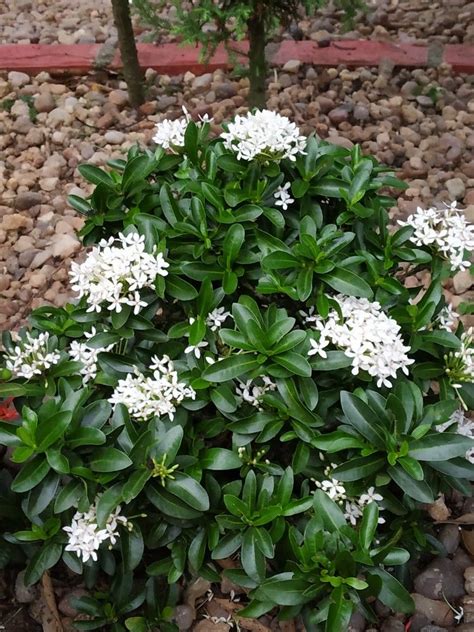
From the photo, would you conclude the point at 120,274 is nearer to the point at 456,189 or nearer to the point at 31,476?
the point at 31,476

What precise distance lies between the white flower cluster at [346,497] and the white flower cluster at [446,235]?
592mm

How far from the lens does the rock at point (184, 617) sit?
1.85 metres

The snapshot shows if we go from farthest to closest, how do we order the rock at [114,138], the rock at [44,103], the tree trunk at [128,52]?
the rock at [44,103]
the rock at [114,138]
the tree trunk at [128,52]

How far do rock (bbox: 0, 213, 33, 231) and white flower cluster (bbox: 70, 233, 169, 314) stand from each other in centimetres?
154

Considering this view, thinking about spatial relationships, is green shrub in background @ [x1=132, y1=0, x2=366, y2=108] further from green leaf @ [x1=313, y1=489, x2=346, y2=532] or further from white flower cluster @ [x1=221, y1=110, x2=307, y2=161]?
green leaf @ [x1=313, y1=489, x2=346, y2=532]

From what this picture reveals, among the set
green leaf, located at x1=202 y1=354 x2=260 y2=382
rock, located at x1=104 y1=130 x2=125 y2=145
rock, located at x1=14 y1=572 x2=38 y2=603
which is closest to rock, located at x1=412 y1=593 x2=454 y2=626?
green leaf, located at x1=202 y1=354 x2=260 y2=382

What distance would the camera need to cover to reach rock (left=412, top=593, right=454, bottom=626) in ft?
6.08

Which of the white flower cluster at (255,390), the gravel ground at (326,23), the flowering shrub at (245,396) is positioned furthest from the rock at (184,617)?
the gravel ground at (326,23)

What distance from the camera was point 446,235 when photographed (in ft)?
5.92

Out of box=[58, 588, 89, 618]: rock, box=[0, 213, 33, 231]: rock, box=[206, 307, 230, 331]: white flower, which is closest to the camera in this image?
box=[206, 307, 230, 331]: white flower

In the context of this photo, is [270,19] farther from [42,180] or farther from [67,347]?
[67,347]

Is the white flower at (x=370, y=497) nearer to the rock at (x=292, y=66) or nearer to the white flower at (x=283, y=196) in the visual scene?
the white flower at (x=283, y=196)

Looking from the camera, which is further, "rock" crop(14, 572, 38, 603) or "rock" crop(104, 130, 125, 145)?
"rock" crop(104, 130, 125, 145)

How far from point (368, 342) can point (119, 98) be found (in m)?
2.61
